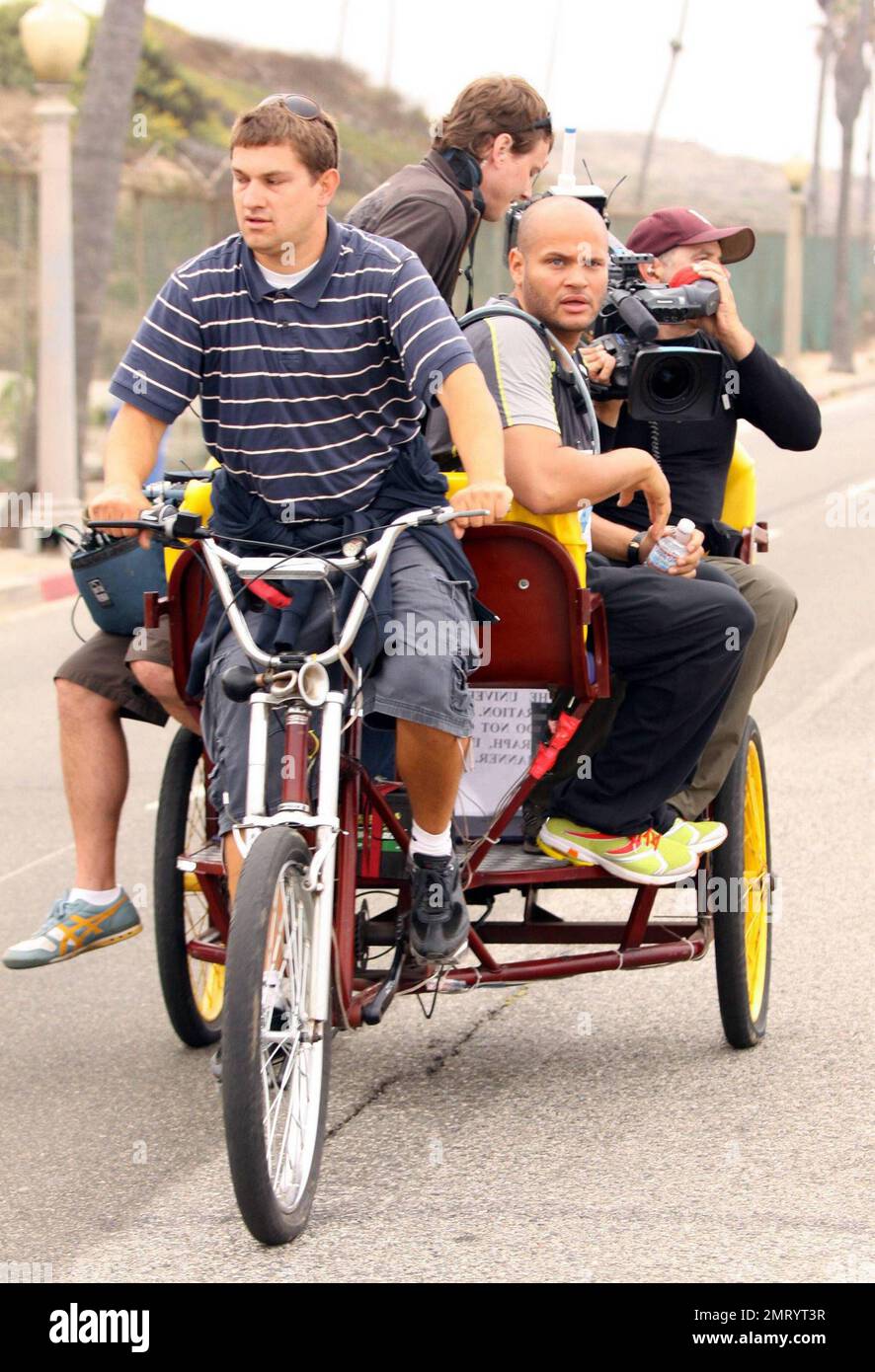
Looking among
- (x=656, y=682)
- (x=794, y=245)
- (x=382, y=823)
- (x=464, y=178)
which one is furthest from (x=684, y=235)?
(x=794, y=245)

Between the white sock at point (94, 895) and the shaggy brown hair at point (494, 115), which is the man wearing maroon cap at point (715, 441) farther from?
the white sock at point (94, 895)

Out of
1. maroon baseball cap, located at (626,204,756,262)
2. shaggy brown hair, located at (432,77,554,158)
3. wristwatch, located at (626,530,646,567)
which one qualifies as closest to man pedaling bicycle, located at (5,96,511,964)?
wristwatch, located at (626,530,646,567)

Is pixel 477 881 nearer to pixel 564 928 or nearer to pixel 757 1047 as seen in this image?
pixel 564 928

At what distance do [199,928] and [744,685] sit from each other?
57.5 inches

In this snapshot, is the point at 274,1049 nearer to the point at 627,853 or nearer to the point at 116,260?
the point at 627,853

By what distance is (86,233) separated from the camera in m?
17.0

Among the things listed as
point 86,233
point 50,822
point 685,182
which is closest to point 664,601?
point 50,822

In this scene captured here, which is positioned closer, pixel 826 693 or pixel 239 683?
pixel 239 683

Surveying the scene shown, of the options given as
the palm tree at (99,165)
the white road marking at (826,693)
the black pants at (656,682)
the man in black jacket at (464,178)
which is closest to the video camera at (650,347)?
the black pants at (656,682)

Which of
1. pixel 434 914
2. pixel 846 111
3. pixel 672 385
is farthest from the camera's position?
pixel 846 111

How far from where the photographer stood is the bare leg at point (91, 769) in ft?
17.4

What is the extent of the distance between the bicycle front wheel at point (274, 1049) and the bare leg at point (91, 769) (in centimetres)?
131

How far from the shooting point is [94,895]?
5.30m

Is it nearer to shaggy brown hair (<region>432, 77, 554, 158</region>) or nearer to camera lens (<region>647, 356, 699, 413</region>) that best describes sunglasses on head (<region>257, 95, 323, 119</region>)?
camera lens (<region>647, 356, 699, 413</region>)
